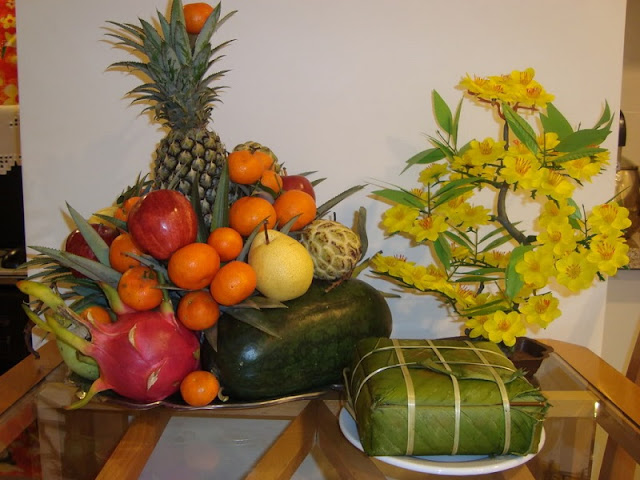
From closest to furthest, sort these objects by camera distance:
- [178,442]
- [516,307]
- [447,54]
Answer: [178,442] → [516,307] → [447,54]

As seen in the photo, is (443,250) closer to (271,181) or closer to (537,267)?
(537,267)

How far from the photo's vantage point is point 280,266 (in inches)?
30.4

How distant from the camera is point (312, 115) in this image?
1156mm

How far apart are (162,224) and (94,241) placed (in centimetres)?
14

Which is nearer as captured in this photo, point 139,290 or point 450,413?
point 450,413

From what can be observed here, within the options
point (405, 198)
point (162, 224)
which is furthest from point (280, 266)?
point (405, 198)

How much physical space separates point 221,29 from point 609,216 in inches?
32.0

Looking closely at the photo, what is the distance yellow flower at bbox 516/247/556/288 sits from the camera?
2.59 feet

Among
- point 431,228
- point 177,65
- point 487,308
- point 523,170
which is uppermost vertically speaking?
point 177,65

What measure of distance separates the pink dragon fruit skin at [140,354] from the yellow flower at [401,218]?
391mm

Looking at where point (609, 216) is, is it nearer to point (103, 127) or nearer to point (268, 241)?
point (268, 241)

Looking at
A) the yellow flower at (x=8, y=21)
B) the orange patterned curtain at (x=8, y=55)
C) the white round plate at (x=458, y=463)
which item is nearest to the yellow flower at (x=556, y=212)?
the white round plate at (x=458, y=463)

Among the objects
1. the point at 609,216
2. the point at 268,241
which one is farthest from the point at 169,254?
the point at 609,216

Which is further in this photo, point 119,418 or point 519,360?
point 519,360
